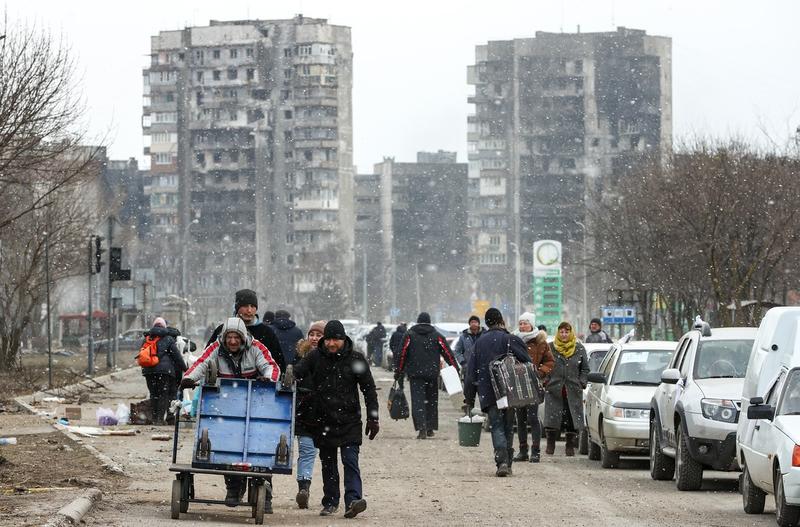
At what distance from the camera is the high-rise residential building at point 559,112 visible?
165 m

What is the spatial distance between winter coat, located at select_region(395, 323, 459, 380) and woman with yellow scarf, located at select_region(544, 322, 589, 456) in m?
2.63

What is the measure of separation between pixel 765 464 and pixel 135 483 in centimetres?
644

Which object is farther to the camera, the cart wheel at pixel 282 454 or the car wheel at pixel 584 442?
the car wheel at pixel 584 442

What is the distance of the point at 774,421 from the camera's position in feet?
42.2

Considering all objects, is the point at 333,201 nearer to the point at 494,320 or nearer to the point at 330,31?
the point at 330,31

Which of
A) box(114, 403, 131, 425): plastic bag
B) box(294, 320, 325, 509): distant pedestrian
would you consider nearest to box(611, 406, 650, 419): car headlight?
box(294, 320, 325, 509): distant pedestrian

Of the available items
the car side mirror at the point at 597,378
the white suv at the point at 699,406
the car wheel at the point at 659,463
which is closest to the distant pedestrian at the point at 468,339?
the car side mirror at the point at 597,378

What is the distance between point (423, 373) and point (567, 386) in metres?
3.26

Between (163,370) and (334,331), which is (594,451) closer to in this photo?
(163,370)

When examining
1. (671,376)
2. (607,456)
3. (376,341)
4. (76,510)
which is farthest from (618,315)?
(76,510)

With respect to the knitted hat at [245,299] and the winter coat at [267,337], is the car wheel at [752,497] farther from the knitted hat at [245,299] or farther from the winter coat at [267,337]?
the knitted hat at [245,299]

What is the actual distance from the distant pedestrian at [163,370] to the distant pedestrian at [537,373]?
624 cm

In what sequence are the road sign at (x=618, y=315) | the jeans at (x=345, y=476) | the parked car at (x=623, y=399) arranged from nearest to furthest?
the jeans at (x=345, y=476)
the parked car at (x=623, y=399)
the road sign at (x=618, y=315)

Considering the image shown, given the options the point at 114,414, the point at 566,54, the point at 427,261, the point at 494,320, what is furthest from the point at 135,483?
the point at 427,261
